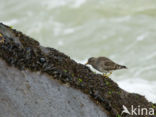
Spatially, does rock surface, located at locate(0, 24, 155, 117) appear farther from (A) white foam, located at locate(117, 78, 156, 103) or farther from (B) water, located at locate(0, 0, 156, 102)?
(B) water, located at locate(0, 0, 156, 102)

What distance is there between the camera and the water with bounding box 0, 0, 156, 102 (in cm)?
1681

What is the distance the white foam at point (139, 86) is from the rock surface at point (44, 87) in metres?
6.01

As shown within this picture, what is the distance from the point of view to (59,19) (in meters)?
21.0

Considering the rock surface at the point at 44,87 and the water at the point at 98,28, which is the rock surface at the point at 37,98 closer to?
the rock surface at the point at 44,87

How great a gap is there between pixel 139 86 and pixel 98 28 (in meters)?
6.34

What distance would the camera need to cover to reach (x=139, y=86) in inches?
555

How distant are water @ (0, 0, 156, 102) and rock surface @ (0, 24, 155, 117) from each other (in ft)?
25.4

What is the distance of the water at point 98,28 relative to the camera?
16.8m

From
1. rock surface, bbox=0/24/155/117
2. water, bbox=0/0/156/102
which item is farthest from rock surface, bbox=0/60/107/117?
water, bbox=0/0/156/102

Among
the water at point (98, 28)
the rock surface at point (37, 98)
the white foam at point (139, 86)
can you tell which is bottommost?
the rock surface at point (37, 98)

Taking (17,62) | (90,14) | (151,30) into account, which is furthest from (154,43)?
(17,62)

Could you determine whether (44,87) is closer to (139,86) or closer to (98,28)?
(139,86)

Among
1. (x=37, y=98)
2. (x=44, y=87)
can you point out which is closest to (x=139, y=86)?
(x=44, y=87)

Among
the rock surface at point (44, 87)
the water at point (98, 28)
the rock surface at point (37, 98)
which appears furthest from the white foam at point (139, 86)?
the rock surface at point (37, 98)
